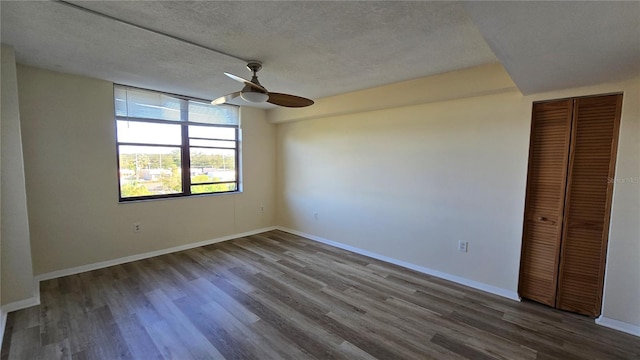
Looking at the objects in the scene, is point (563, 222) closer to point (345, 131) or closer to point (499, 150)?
point (499, 150)

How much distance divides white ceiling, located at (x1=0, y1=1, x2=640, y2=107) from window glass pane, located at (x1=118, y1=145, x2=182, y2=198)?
116 centimetres

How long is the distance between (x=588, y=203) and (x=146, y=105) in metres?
5.31

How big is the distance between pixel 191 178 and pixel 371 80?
3.19 meters

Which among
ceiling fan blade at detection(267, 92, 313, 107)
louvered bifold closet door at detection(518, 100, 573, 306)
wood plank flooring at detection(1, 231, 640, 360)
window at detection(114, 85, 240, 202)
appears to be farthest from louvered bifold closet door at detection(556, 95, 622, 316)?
window at detection(114, 85, 240, 202)

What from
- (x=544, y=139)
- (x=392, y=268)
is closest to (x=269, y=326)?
(x=392, y=268)

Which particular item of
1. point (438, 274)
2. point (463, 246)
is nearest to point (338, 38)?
point (463, 246)

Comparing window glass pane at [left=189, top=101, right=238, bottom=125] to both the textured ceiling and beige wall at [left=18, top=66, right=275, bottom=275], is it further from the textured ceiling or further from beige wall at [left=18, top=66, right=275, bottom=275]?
the textured ceiling

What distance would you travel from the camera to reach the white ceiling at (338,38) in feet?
4.52

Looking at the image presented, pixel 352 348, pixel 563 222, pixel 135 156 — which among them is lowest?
pixel 352 348

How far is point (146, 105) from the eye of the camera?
3805 mm

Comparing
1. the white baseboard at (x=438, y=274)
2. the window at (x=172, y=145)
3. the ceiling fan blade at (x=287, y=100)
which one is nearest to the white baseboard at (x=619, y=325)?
the white baseboard at (x=438, y=274)

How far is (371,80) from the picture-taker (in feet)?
10.7

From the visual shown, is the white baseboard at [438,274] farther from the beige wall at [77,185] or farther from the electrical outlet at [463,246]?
the beige wall at [77,185]

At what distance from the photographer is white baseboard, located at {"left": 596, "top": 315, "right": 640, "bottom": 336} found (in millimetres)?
2223
